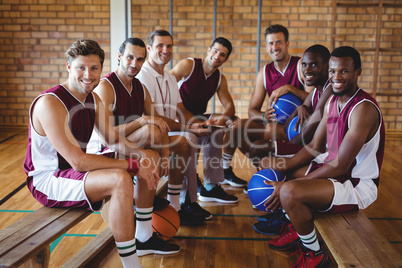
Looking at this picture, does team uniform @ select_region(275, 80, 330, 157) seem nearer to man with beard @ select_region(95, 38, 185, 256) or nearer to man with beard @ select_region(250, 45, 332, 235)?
man with beard @ select_region(250, 45, 332, 235)

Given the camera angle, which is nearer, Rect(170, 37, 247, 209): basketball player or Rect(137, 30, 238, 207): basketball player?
Rect(137, 30, 238, 207): basketball player

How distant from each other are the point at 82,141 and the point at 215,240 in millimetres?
1144

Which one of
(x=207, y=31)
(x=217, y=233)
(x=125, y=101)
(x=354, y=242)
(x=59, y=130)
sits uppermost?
(x=207, y=31)

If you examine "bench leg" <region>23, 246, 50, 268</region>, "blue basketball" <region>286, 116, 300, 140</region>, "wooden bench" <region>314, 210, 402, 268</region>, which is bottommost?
"bench leg" <region>23, 246, 50, 268</region>

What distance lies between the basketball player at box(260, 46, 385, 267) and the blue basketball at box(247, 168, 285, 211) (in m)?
0.08

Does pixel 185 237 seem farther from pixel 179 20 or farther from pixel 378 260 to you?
pixel 179 20

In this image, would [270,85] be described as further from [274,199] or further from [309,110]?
[274,199]

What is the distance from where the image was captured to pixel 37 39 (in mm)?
6203

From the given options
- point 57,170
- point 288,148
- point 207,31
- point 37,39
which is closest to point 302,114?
point 288,148

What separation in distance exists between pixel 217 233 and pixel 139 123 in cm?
95

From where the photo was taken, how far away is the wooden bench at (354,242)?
1.63 metres

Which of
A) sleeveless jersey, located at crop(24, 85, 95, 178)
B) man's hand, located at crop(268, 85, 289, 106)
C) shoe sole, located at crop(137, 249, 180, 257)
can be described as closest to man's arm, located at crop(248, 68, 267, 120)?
man's hand, located at crop(268, 85, 289, 106)

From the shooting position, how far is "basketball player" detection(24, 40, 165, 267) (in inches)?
78.3

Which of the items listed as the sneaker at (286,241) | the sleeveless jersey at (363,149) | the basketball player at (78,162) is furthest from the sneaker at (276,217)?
the basketball player at (78,162)
